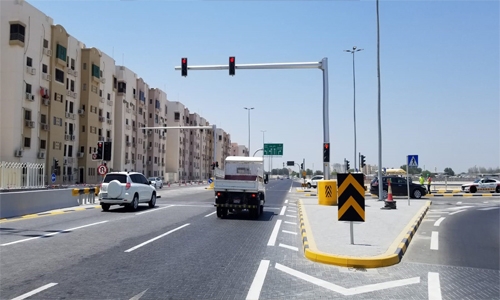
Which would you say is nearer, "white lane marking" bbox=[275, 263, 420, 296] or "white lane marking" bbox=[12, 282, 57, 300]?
"white lane marking" bbox=[12, 282, 57, 300]

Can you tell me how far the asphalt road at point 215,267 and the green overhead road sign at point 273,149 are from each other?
50.5m

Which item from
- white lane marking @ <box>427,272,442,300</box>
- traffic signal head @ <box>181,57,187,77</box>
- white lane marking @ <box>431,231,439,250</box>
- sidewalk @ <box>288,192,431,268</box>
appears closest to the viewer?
white lane marking @ <box>427,272,442,300</box>

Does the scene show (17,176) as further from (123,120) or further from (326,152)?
(123,120)

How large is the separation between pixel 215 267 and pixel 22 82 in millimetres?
43538

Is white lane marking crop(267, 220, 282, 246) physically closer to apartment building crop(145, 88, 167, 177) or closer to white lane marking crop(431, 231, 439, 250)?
white lane marking crop(431, 231, 439, 250)

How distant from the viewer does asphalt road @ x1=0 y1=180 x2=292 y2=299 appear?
6.29 metres

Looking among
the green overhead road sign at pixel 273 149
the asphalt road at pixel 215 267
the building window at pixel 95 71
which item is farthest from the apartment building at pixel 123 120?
the asphalt road at pixel 215 267

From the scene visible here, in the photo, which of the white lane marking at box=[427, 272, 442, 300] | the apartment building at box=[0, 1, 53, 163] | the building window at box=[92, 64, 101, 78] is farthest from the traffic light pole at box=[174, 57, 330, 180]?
the building window at box=[92, 64, 101, 78]

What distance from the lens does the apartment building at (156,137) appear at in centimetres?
8250

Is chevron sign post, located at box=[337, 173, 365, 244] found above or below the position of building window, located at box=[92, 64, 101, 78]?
below

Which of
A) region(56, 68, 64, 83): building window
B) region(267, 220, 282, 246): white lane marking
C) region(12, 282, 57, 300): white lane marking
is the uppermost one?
region(56, 68, 64, 83): building window

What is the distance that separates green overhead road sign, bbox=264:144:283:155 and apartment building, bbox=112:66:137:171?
80.7ft

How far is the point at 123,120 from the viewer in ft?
224

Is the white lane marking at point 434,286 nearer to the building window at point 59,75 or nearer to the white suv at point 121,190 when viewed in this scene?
the white suv at point 121,190
